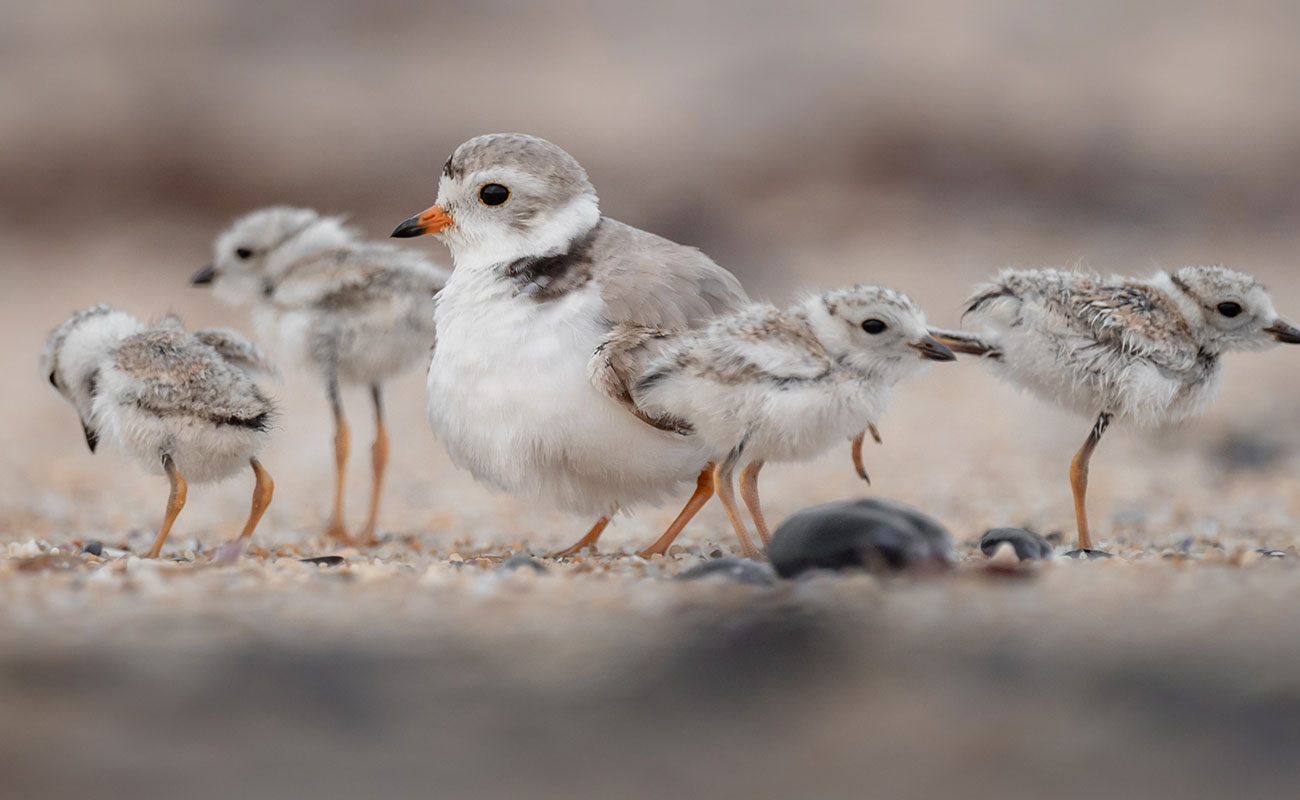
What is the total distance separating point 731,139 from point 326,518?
4937mm

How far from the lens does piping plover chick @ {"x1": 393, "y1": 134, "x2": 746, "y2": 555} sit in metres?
2.97

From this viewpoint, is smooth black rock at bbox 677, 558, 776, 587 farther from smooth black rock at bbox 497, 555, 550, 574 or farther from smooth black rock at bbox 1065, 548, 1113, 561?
smooth black rock at bbox 1065, 548, 1113, 561

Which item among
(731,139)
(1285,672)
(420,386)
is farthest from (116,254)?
(1285,672)

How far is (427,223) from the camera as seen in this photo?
3.18 metres

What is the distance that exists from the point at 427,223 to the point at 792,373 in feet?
3.30

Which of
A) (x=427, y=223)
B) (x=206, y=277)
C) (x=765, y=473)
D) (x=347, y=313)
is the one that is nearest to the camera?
(x=427, y=223)

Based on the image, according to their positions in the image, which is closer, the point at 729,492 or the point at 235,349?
the point at 729,492

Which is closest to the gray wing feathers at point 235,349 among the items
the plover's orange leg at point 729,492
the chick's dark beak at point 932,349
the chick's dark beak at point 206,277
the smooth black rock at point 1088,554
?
the chick's dark beak at point 206,277

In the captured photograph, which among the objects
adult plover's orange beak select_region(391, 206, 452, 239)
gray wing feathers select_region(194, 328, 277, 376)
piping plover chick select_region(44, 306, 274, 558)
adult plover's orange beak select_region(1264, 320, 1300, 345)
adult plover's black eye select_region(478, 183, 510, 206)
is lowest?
piping plover chick select_region(44, 306, 274, 558)

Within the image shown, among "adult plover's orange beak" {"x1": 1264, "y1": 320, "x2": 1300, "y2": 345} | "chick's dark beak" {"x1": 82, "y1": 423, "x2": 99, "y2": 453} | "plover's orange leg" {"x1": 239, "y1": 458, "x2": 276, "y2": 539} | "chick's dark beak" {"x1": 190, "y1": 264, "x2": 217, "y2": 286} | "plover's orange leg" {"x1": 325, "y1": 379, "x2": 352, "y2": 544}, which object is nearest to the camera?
"adult plover's orange beak" {"x1": 1264, "y1": 320, "x2": 1300, "y2": 345}

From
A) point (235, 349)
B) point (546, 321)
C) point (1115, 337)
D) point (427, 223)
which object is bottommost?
point (235, 349)

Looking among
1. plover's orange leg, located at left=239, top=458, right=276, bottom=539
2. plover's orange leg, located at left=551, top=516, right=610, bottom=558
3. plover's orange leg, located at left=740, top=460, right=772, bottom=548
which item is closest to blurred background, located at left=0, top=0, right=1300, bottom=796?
plover's orange leg, located at left=551, top=516, right=610, bottom=558

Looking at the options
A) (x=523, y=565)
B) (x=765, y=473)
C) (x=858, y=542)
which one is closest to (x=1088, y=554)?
(x=858, y=542)

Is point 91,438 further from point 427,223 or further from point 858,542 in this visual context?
point 858,542
